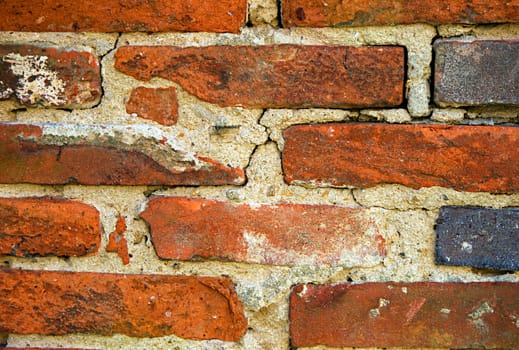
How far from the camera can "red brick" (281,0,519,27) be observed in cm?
68

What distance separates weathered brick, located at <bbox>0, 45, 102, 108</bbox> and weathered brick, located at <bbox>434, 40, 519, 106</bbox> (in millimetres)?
465

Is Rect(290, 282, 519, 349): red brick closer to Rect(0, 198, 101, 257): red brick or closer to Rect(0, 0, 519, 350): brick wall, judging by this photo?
Rect(0, 0, 519, 350): brick wall

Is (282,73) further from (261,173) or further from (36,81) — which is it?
(36,81)

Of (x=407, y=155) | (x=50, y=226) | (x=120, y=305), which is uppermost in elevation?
(x=407, y=155)

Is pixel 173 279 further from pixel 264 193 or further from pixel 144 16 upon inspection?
pixel 144 16

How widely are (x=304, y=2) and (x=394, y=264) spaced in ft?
1.22

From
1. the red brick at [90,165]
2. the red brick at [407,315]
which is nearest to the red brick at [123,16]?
the red brick at [90,165]

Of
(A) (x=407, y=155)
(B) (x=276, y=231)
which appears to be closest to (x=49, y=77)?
(B) (x=276, y=231)

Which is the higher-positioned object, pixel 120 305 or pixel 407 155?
pixel 407 155

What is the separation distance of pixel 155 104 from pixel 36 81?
0.17m

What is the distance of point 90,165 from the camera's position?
733 millimetres

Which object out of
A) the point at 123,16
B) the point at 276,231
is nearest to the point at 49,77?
the point at 123,16

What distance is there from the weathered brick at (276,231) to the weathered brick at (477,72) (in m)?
0.20

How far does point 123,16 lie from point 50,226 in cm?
31
